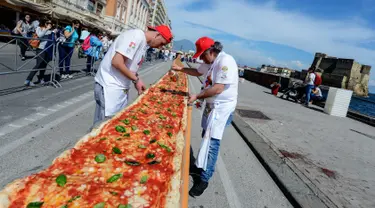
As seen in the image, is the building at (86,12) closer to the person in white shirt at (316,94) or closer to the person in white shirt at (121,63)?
the person in white shirt at (121,63)

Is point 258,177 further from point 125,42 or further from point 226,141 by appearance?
point 125,42

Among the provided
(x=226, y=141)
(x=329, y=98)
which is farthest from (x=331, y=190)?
(x=329, y=98)

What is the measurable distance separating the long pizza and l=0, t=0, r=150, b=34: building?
21.7m

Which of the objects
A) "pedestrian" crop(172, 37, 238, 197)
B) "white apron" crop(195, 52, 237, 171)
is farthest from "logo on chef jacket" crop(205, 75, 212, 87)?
"white apron" crop(195, 52, 237, 171)

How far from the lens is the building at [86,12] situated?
77.7ft

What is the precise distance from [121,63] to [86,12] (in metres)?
49.0

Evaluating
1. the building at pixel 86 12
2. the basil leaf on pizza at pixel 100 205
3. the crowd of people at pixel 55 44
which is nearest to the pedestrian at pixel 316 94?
the crowd of people at pixel 55 44

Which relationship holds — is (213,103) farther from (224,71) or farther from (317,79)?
(317,79)

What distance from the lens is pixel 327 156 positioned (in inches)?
275

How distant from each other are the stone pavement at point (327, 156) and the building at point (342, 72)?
6229 centimetres

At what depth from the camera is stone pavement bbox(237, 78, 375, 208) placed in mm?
4837

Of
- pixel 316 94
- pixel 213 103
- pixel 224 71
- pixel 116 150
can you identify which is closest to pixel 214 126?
pixel 213 103

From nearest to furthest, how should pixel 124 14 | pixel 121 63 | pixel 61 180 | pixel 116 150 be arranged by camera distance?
pixel 61 180, pixel 116 150, pixel 121 63, pixel 124 14

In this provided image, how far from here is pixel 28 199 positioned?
2199mm
